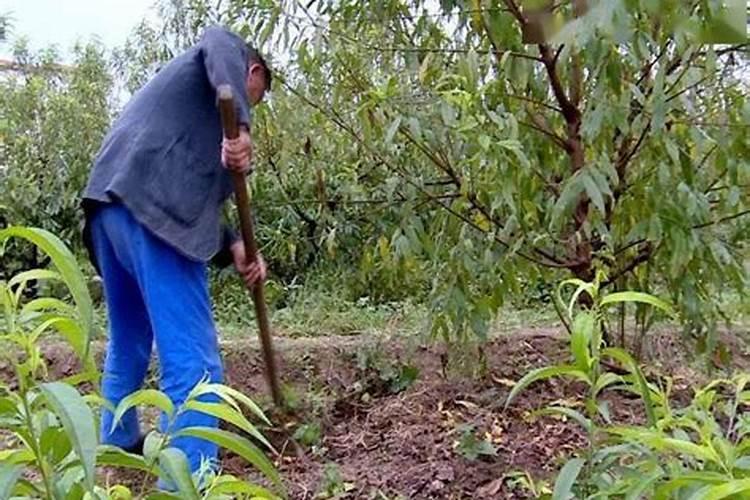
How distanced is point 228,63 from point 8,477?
1.88m

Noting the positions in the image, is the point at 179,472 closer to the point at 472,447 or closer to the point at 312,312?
the point at 472,447

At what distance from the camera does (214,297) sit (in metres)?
4.79

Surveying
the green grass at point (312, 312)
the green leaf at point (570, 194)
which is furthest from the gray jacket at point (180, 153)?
the green grass at point (312, 312)

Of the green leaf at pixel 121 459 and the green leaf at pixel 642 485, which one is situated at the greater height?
the green leaf at pixel 121 459

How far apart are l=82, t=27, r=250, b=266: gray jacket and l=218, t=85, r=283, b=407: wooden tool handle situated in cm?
4

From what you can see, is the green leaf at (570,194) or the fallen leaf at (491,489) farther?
the fallen leaf at (491,489)

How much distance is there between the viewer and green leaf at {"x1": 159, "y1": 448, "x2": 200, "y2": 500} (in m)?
0.83

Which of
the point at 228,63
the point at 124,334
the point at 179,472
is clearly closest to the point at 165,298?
the point at 124,334

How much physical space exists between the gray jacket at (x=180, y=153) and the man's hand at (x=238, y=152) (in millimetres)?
48

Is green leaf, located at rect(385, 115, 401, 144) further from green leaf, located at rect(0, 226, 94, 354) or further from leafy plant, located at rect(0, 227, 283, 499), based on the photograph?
green leaf, located at rect(0, 226, 94, 354)

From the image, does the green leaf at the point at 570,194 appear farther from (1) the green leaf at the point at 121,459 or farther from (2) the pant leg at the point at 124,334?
(1) the green leaf at the point at 121,459

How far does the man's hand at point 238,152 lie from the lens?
2463 mm

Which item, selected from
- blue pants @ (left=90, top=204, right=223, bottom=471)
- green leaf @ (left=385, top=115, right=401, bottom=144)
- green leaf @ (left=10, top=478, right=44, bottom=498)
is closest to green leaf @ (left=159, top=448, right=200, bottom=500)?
green leaf @ (left=10, top=478, right=44, bottom=498)

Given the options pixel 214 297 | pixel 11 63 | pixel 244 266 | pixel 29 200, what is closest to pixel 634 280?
pixel 244 266
